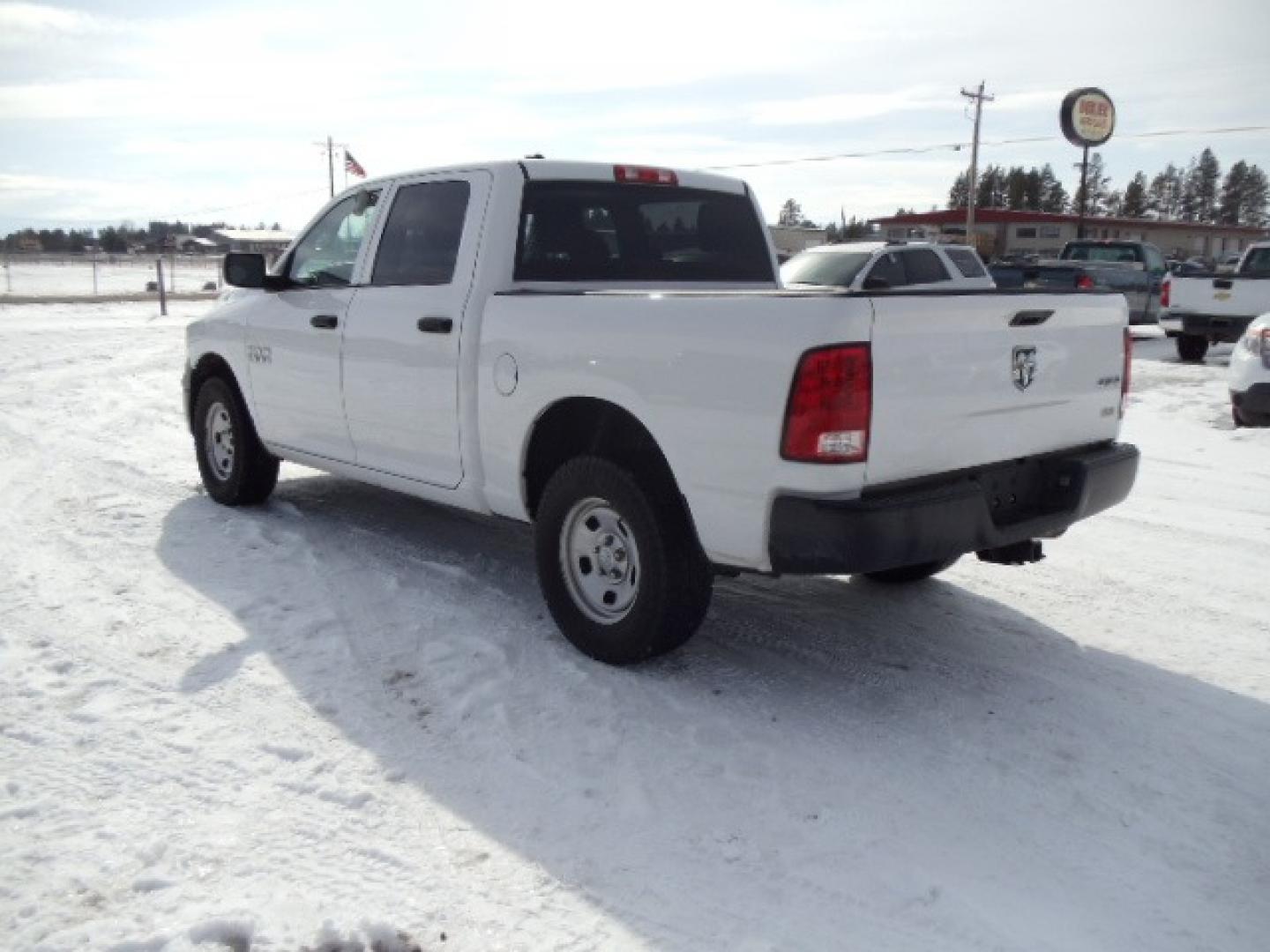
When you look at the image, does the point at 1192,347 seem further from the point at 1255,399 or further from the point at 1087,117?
the point at 1087,117

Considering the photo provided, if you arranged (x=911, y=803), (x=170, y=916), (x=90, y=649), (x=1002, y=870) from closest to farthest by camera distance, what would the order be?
(x=170, y=916) < (x=1002, y=870) < (x=911, y=803) < (x=90, y=649)

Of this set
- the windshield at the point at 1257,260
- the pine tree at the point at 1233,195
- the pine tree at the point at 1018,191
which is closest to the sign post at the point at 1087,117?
the windshield at the point at 1257,260

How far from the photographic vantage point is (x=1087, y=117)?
141ft

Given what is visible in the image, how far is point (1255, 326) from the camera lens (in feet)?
24.8

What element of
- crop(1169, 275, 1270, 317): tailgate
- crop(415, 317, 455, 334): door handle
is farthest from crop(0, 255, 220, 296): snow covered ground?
crop(415, 317, 455, 334): door handle

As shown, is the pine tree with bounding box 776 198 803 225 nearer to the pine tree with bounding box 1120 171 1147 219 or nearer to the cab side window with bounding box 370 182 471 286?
the pine tree with bounding box 1120 171 1147 219

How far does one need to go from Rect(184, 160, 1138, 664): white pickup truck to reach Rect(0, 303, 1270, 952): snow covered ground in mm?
474

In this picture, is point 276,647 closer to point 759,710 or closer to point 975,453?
point 759,710

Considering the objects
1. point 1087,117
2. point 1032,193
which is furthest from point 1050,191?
point 1087,117

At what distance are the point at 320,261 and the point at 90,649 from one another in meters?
2.43

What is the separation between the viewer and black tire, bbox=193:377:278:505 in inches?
244

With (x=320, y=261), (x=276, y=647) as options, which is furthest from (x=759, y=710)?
(x=320, y=261)

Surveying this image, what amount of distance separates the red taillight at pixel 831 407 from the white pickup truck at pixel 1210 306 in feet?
42.7

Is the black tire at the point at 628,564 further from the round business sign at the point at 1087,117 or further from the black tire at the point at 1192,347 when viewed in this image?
the round business sign at the point at 1087,117
